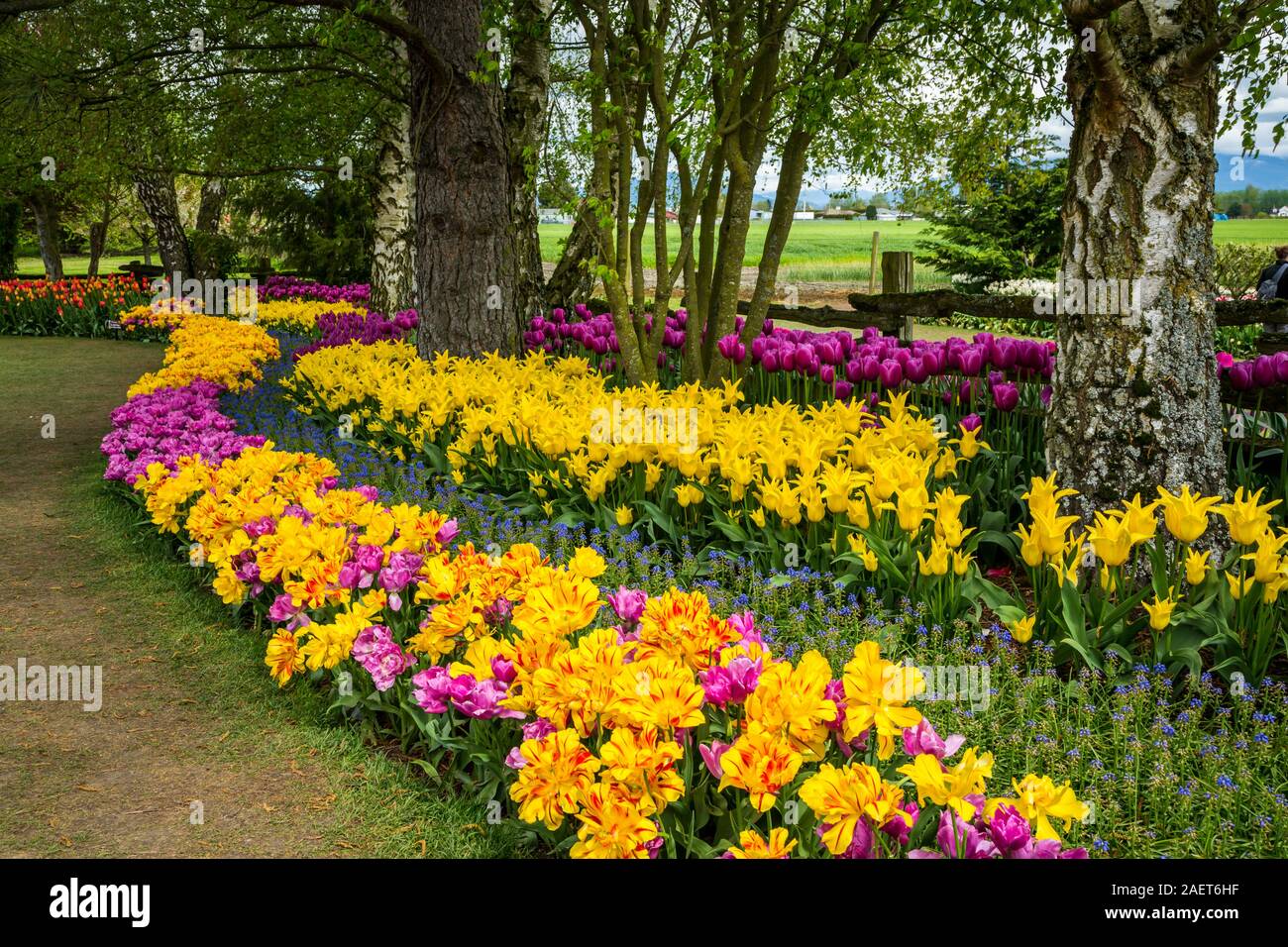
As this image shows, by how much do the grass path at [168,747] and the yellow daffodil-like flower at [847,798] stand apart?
1198 millimetres

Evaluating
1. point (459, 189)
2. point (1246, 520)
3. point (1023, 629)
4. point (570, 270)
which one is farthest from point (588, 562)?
point (570, 270)

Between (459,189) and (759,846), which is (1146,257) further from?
(459,189)

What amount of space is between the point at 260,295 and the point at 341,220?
8.71 feet

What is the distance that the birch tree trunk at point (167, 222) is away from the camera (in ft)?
61.9

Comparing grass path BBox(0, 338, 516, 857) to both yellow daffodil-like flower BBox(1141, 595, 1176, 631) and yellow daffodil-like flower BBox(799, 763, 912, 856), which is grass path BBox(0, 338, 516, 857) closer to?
yellow daffodil-like flower BBox(799, 763, 912, 856)

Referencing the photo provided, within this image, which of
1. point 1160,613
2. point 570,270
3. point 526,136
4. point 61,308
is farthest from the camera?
point 61,308

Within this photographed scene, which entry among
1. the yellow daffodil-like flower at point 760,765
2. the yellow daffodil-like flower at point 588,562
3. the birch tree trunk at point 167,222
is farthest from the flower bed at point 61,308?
the yellow daffodil-like flower at point 760,765

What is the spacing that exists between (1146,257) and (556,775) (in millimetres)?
3320

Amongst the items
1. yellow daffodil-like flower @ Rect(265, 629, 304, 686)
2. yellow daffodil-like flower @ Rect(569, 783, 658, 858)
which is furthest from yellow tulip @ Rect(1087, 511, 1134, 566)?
yellow daffodil-like flower @ Rect(265, 629, 304, 686)

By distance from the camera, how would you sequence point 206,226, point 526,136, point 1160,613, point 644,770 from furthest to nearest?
point 206,226 → point 526,136 → point 1160,613 → point 644,770

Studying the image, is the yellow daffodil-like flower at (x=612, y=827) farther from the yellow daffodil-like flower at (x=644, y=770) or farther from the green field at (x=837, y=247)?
the green field at (x=837, y=247)

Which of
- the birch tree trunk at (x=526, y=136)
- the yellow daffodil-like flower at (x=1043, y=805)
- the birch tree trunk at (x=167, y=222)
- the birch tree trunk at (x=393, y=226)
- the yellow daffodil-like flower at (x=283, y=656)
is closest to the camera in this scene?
the yellow daffodil-like flower at (x=1043, y=805)

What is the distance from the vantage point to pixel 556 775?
218 cm
